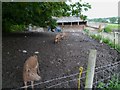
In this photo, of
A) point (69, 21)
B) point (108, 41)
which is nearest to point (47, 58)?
point (108, 41)

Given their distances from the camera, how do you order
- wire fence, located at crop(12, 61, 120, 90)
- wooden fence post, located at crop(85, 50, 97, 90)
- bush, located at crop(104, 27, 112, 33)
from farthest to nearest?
bush, located at crop(104, 27, 112, 33) < wire fence, located at crop(12, 61, 120, 90) < wooden fence post, located at crop(85, 50, 97, 90)

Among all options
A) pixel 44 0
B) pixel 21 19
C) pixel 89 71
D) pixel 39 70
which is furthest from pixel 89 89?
pixel 21 19

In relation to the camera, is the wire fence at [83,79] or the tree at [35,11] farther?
the tree at [35,11]

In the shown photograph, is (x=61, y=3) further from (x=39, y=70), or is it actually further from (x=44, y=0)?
(x=39, y=70)

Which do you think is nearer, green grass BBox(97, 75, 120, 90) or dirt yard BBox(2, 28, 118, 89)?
green grass BBox(97, 75, 120, 90)

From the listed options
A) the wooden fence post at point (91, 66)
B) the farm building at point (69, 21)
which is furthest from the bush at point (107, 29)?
the wooden fence post at point (91, 66)

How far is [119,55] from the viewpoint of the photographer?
754cm

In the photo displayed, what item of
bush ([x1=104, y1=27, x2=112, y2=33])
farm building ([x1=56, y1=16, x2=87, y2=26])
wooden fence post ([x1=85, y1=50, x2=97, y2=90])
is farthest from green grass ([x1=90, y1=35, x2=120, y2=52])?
wooden fence post ([x1=85, y1=50, x2=97, y2=90])

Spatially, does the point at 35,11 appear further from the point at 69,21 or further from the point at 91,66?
the point at 69,21

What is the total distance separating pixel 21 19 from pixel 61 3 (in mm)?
2378

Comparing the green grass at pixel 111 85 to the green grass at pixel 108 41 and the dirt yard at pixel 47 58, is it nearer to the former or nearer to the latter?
the dirt yard at pixel 47 58

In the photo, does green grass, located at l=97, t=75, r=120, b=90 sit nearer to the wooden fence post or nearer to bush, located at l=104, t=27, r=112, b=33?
the wooden fence post

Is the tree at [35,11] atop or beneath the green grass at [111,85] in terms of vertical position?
atop

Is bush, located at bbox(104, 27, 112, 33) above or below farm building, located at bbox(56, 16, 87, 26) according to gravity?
below
